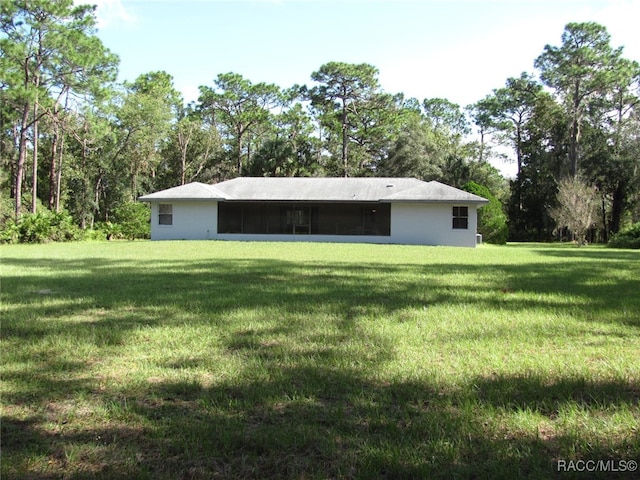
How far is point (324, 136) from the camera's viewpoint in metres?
45.9

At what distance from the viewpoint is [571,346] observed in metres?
4.00

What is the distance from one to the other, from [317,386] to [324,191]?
2384cm

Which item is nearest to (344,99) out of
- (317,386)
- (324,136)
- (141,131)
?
(324,136)

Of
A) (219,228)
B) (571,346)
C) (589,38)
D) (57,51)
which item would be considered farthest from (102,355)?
(589,38)

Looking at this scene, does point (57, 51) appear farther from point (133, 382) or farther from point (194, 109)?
point (133, 382)

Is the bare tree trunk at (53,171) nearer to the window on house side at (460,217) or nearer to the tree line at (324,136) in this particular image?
the tree line at (324,136)

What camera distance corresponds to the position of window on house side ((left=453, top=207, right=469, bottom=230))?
953 inches

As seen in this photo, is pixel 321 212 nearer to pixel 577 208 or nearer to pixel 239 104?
pixel 577 208

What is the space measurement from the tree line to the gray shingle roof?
6.24 m

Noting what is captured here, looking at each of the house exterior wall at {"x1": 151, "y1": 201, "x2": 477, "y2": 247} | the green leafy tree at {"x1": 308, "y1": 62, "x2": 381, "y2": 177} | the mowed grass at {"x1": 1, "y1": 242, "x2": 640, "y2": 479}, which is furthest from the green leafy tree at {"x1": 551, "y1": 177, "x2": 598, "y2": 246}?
the mowed grass at {"x1": 1, "y1": 242, "x2": 640, "y2": 479}

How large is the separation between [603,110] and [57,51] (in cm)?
4212

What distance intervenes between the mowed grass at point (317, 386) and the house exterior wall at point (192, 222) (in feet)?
66.1

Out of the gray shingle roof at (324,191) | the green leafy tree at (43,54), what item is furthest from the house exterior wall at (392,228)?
the green leafy tree at (43,54)

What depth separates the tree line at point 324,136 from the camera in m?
34.9
